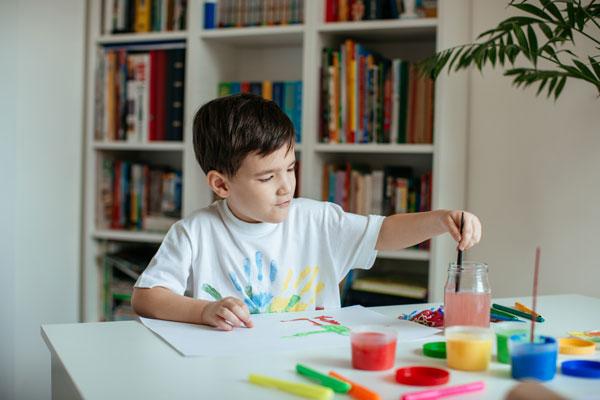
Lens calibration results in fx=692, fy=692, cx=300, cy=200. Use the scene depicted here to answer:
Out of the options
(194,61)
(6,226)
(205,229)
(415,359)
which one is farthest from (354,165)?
(415,359)

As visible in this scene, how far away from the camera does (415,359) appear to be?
3.35 feet

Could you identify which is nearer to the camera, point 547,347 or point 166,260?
point 547,347

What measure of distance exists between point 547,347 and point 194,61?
6.36ft

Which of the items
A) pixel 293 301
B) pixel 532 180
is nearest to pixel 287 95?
pixel 532 180

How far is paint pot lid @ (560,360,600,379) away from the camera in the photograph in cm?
92

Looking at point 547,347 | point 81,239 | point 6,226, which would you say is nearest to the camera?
point 547,347

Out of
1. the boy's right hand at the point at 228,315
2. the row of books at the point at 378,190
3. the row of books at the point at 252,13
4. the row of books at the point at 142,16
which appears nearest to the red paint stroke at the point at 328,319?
the boy's right hand at the point at 228,315

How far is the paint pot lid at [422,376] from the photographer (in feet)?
2.88

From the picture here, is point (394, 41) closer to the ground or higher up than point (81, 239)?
higher up

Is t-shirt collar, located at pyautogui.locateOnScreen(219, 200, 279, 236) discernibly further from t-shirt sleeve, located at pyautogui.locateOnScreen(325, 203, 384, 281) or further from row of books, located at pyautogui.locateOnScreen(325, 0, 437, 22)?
row of books, located at pyautogui.locateOnScreen(325, 0, 437, 22)

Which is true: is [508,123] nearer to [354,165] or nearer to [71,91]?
[354,165]

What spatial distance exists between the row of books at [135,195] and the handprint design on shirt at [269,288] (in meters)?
1.21

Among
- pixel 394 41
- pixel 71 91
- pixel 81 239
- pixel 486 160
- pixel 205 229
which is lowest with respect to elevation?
pixel 81 239

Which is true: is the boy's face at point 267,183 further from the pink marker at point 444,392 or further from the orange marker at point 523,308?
the pink marker at point 444,392
